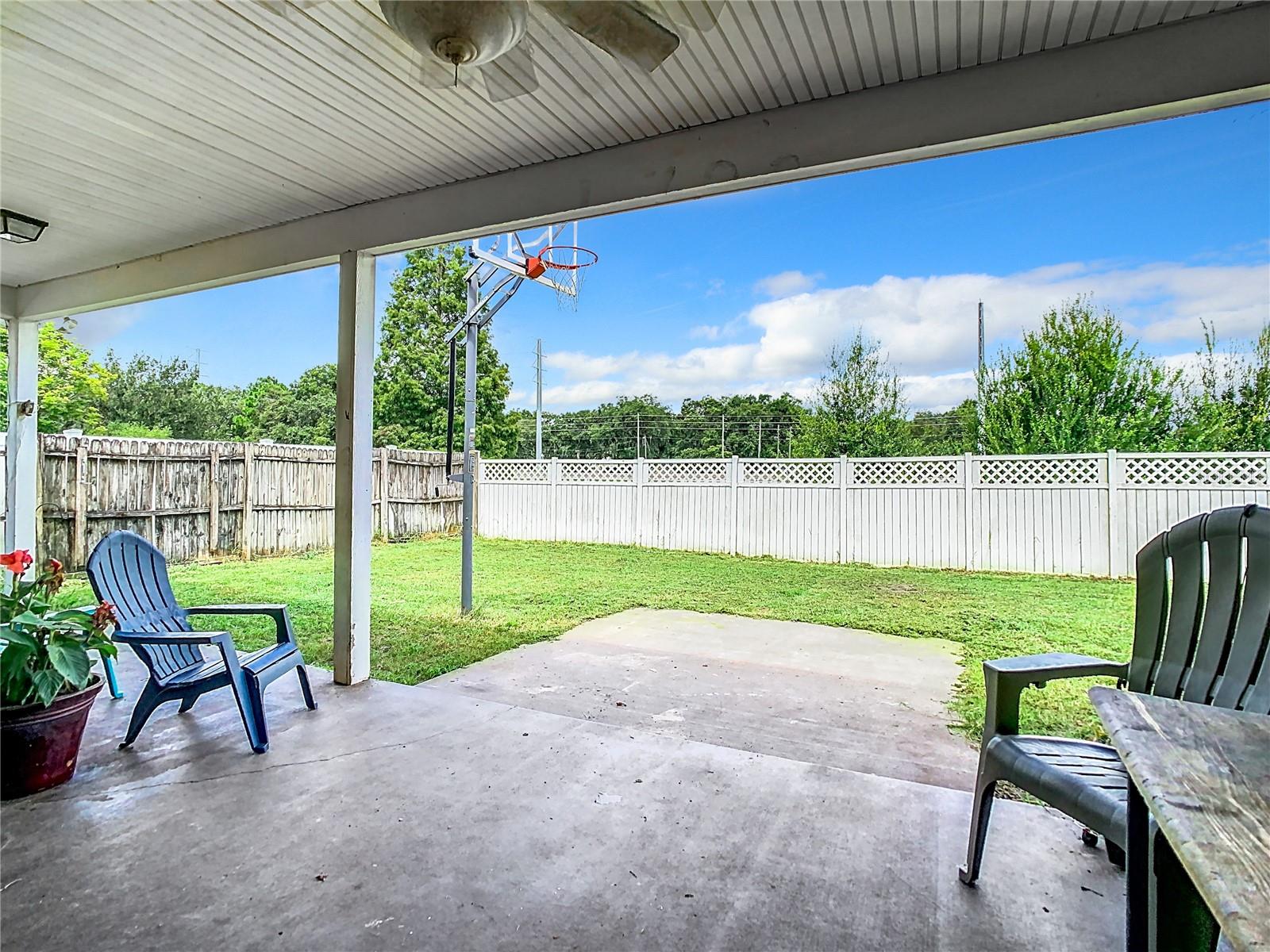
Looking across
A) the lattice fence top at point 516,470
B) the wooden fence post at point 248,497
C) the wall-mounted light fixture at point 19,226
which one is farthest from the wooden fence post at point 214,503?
the wall-mounted light fixture at point 19,226

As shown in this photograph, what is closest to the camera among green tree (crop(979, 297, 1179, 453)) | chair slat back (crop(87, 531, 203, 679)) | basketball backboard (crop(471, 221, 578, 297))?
chair slat back (crop(87, 531, 203, 679))

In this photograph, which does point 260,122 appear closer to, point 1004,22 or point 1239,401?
point 1004,22

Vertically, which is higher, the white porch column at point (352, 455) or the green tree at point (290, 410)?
the green tree at point (290, 410)

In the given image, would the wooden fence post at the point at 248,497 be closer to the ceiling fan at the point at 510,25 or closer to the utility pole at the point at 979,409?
the ceiling fan at the point at 510,25

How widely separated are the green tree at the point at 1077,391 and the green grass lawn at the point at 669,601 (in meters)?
1.43

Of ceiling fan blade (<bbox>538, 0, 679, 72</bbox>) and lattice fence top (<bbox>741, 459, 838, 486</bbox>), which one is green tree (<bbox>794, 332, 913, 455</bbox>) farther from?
ceiling fan blade (<bbox>538, 0, 679, 72</bbox>)

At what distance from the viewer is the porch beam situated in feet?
5.68

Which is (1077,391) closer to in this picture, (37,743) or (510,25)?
(510,25)

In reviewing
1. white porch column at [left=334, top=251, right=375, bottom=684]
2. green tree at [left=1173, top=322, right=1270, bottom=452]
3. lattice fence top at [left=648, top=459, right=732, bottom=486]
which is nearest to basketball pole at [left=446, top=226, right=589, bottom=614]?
white porch column at [left=334, top=251, right=375, bottom=684]

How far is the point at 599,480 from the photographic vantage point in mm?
8758

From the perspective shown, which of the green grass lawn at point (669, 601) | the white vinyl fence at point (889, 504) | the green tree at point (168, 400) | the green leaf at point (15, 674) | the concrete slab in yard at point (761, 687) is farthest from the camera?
the green tree at point (168, 400)

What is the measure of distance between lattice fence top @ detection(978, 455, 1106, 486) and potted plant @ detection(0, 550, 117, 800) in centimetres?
677

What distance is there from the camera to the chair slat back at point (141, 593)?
7.84ft

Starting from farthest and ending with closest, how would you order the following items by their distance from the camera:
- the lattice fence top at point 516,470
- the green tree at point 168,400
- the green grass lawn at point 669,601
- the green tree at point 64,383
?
the green tree at point 168,400
the green tree at point 64,383
the lattice fence top at point 516,470
the green grass lawn at point 669,601
